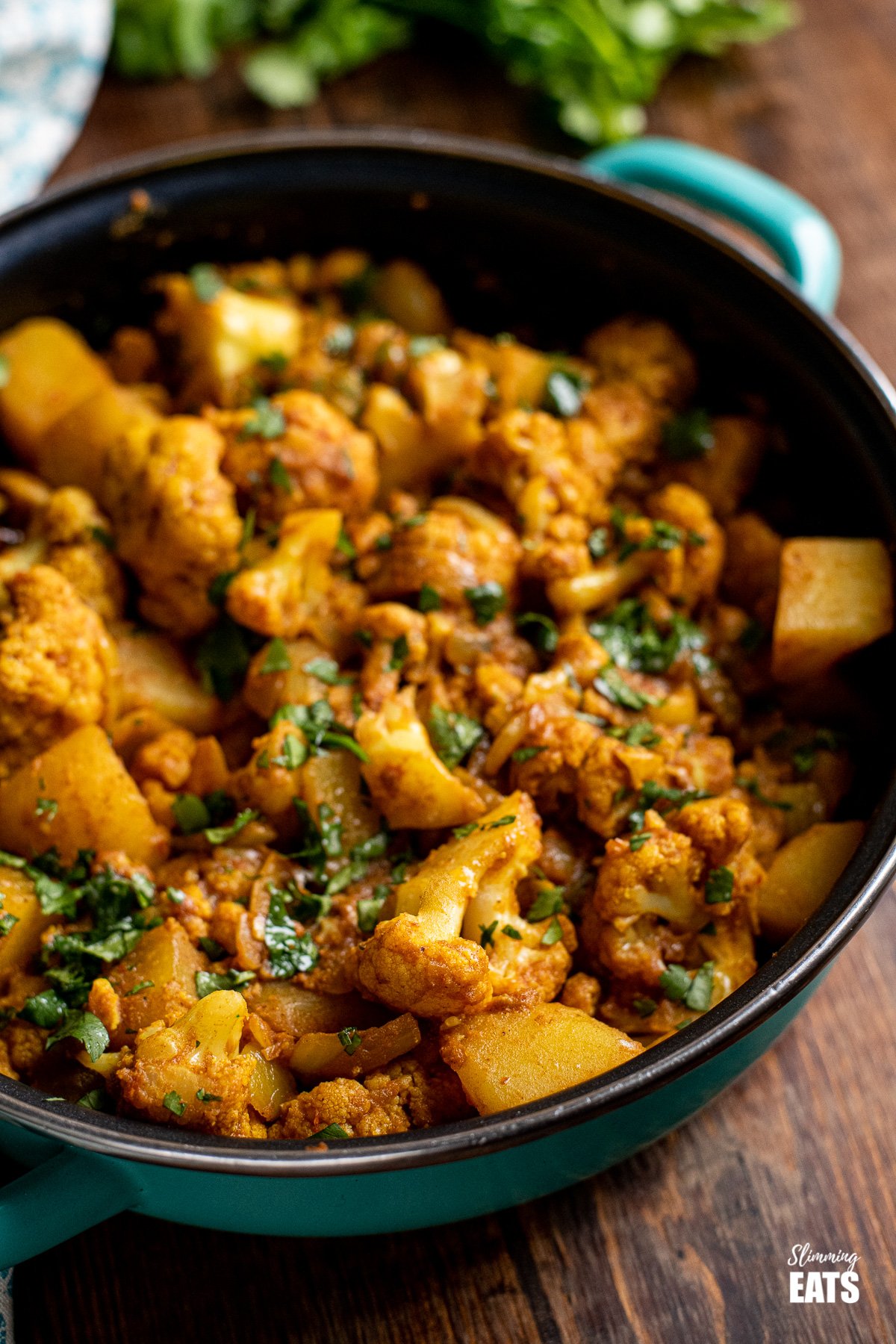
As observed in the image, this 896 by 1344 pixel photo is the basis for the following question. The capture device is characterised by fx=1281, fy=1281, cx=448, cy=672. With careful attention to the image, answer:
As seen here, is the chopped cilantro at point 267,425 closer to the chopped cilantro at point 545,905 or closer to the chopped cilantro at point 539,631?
the chopped cilantro at point 539,631

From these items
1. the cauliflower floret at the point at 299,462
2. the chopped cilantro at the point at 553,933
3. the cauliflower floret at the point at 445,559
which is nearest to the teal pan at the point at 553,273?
the chopped cilantro at the point at 553,933

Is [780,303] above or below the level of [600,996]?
above

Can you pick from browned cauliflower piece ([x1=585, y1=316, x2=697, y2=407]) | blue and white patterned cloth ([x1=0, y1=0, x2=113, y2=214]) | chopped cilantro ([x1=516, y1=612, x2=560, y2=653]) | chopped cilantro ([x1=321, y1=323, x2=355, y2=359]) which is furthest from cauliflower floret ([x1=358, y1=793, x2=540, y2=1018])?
blue and white patterned cloth ([x1=0, y1=0, x2=113, y2=214])

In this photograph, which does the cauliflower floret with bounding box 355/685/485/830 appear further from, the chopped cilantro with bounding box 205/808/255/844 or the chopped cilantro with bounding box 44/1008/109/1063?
the chopped cilantro with bounding box 44/1008/109/1063

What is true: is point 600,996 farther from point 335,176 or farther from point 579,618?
point 335,176

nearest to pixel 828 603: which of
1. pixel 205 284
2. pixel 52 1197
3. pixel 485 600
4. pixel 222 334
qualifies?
pixel 485 600

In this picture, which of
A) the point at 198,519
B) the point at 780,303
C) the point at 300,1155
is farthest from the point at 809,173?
the point at 300,1155
